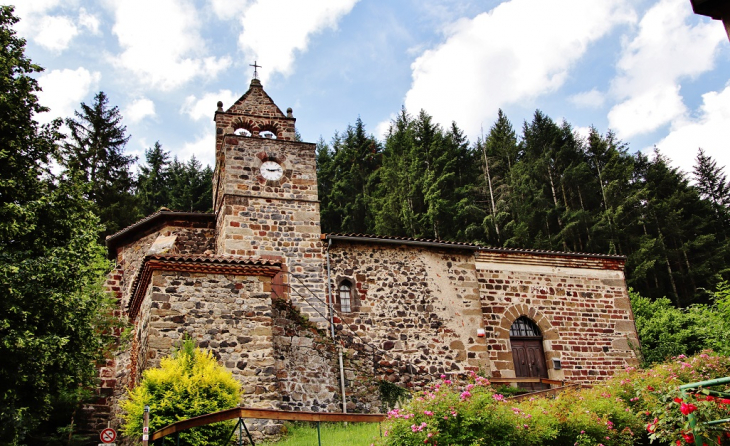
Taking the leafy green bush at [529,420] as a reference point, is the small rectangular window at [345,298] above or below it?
above

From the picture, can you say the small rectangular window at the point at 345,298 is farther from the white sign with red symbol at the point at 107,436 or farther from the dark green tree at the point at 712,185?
the dark green tree at the point at 712,185

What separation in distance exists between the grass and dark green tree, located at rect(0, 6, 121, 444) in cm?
451

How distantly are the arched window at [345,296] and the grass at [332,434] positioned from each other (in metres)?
4.33

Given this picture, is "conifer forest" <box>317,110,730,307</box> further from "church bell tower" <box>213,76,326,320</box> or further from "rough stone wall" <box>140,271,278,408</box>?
"rough stone wall" <box>140,271,278,408</box>

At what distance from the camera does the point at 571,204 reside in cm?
3512

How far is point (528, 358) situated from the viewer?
59.7ft

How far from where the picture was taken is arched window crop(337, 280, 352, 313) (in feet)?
54.2

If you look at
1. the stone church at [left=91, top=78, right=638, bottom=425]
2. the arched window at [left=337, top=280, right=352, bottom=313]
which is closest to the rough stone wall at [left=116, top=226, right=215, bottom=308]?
the stone church at [left=91, top=78, right=638, bottom=425]

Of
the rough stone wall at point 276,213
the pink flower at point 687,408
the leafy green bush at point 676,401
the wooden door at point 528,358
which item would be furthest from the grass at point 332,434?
the wooden door at point 528,358

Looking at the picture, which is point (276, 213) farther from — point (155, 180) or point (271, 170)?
point (155, 180)

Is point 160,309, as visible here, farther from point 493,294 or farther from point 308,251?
point 493,294

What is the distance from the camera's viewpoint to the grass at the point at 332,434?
398 inches

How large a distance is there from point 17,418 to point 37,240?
11.8ft

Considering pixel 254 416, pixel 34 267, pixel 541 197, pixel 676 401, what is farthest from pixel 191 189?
pixel 676 401
